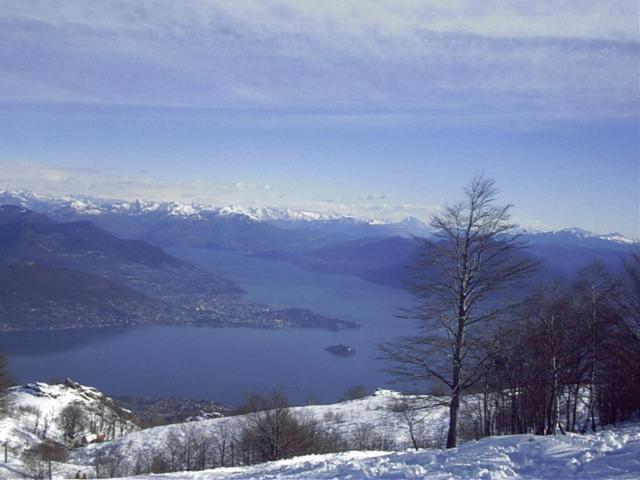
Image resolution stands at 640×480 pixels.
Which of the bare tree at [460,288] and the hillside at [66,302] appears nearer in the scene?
the bare tree at [460,288]

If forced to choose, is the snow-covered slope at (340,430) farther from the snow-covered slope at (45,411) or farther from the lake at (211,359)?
the lake at (211,359)

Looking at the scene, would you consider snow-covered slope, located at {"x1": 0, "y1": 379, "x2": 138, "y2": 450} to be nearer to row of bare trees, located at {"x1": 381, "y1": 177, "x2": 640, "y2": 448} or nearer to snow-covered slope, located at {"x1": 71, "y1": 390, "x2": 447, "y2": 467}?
snow-covered slope, located at {"x1": 71, "y1": 390, "x2": 447, "y2": 467}

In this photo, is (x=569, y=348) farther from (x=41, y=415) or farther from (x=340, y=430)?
(x=41, y=415)

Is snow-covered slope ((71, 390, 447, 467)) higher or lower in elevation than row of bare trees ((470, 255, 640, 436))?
lower

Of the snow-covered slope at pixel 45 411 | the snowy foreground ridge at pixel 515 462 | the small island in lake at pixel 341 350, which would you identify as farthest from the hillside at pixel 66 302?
the snowy foreground ridge at pixel 515 462

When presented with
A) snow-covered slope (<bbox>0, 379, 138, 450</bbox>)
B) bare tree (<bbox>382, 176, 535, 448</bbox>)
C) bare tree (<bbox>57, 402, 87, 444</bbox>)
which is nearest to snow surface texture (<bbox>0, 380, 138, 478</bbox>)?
snow-covered slope (<bbox>0, 379, 138, 450</bbox>)

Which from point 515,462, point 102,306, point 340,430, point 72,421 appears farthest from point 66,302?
point 515,462
